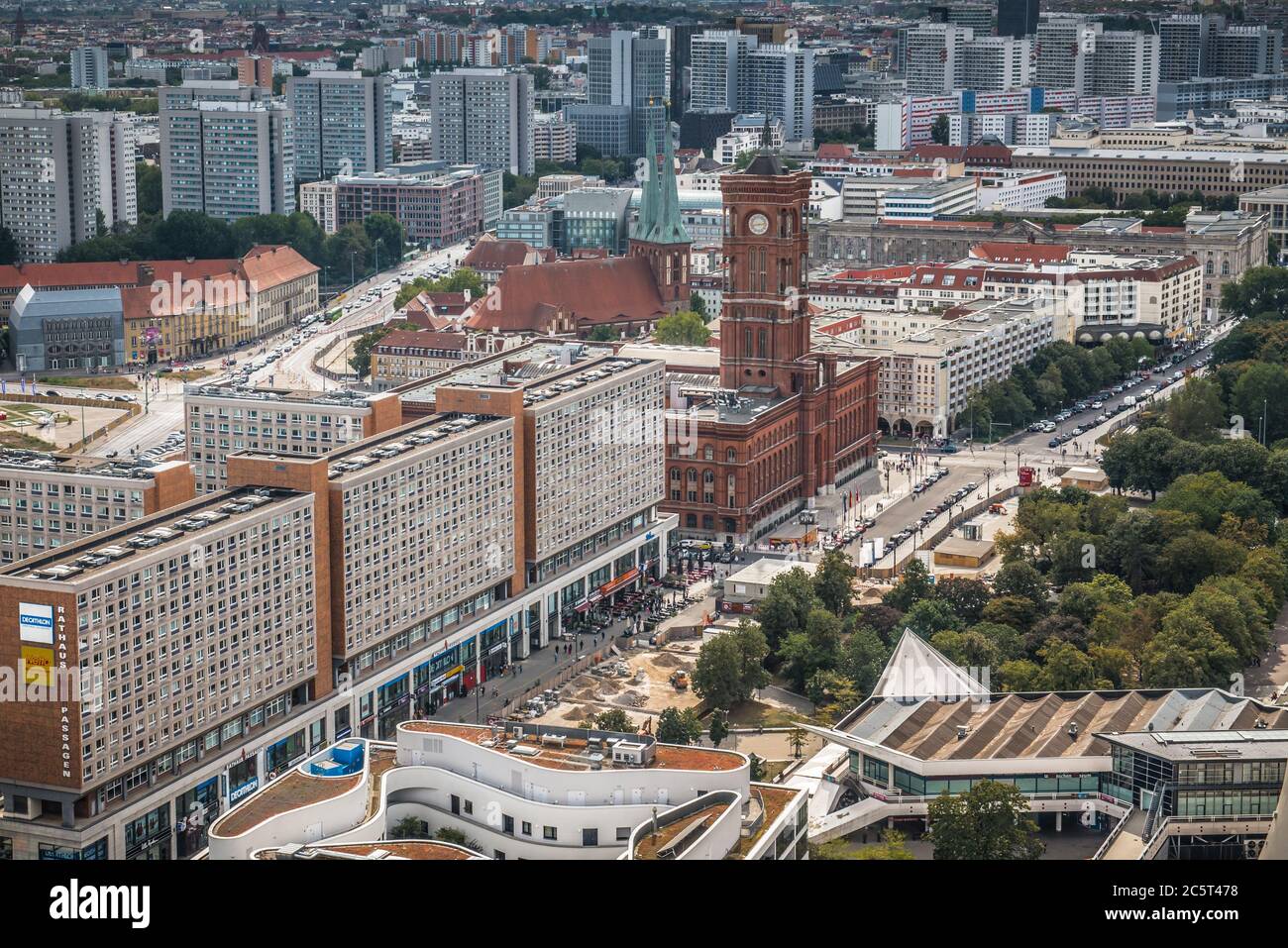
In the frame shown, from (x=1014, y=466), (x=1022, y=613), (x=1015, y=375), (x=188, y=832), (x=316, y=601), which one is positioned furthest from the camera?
(x=1015, y=375)

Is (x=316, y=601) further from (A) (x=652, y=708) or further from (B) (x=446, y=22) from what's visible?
(B) (x=446, y=22)

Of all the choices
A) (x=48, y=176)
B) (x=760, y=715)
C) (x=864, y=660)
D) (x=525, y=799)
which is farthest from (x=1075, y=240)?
(x=525, y=799)

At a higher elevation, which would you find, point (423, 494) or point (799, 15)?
point (799, 15)

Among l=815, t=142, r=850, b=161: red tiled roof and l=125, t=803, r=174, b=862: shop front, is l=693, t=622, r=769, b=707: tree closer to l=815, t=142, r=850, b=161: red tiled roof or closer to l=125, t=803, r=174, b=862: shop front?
l=125, t=803, r=174, b=862: shop front

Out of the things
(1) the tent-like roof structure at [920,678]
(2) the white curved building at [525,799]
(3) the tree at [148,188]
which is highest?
(3) the tree at [148,188]

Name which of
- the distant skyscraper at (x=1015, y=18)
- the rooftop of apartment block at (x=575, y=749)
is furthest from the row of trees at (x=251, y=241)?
the distant skyscraper at (x=1015, y=18)

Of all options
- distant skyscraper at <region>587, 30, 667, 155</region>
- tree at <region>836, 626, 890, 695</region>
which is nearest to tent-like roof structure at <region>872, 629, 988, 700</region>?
tree at <region>836, 626, 890, 695</region>

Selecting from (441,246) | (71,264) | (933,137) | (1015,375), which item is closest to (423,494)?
(1015,375)

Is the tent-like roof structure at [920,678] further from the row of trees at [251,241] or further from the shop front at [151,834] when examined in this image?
the row of trees at [251,241]
